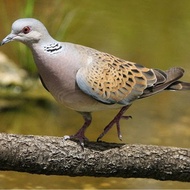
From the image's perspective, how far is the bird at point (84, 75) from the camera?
1.72 metres

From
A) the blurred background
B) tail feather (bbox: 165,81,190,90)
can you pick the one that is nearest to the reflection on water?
the blurred background

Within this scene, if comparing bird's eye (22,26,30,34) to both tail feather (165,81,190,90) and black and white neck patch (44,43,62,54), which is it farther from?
tail feather (165,81,190,90)

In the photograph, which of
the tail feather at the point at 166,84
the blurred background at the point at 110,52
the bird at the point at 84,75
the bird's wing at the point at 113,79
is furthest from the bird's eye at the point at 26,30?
the blurred background at the point at 110,52

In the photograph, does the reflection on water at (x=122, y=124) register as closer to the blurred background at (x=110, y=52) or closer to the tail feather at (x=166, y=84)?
the blurred background at (x=110, y=52)

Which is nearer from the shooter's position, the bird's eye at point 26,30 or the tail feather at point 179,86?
the bird's eye at point 26,30

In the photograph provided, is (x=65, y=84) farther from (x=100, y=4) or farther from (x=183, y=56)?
(x=100, y=4)

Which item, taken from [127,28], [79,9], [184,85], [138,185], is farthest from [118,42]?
[184,85]

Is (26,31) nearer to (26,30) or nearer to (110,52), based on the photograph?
(26,30)

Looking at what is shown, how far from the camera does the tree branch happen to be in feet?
5.91

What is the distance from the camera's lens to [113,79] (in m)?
1.92

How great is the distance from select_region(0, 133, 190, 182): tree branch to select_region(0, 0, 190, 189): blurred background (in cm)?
111

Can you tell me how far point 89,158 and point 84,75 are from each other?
0.70ft

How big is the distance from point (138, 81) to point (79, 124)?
1561 millimetres

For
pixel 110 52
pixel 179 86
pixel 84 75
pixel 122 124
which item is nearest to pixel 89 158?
pixel 84 75
